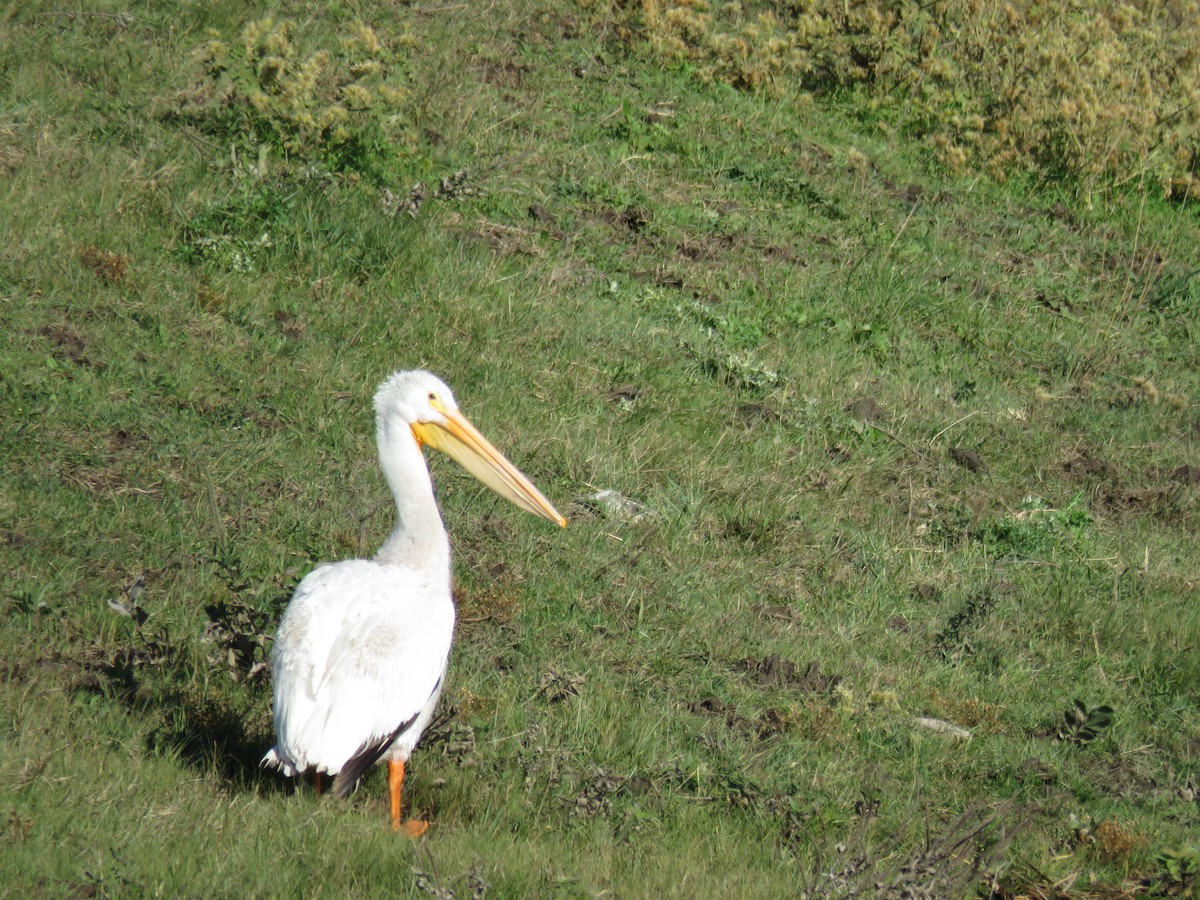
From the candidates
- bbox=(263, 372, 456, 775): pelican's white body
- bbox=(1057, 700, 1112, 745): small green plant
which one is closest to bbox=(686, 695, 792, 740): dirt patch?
bbox=(1057, 700, 1112, 745): small green plant

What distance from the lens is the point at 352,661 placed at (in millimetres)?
4719

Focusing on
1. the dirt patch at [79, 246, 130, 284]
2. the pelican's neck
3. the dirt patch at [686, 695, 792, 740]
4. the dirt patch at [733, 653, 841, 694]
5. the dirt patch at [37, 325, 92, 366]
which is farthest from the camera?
the dirt patch at [79, 246, 130, 284]

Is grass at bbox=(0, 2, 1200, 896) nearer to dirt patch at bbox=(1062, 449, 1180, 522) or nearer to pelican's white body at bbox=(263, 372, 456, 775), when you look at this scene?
dirt patch at bbox=(1062, 449, 1180, 522)

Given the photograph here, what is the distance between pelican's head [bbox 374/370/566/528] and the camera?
5613mm

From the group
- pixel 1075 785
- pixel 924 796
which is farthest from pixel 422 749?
pixel 1075 785

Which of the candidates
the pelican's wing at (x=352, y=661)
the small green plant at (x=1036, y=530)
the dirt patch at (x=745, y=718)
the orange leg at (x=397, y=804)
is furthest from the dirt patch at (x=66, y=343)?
the small green plant at (x=1036, y=530)

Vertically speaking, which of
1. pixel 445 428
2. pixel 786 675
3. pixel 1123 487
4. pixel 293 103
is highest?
pixel 293 103

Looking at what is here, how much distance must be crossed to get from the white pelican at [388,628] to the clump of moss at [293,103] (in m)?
4.34

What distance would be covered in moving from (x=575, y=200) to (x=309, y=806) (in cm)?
689

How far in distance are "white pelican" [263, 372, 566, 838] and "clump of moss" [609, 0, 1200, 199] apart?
25.5 feet

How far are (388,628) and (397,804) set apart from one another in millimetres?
649

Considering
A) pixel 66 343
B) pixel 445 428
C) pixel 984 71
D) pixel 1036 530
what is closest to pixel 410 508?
pixel 445 428

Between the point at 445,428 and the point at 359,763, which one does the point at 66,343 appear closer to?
the point at 445,428

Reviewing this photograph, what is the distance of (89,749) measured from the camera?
4508 millimetres
